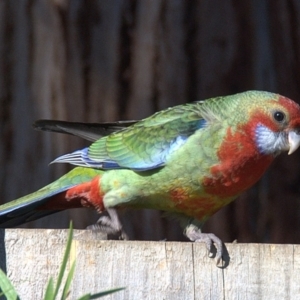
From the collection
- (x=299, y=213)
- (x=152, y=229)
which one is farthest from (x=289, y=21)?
(x=152, y=229)

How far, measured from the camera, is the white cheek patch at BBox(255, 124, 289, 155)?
143 inches

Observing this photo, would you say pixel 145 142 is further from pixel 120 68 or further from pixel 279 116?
pixel 279 116

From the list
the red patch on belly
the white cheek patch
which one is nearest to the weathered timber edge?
the red patch on belly

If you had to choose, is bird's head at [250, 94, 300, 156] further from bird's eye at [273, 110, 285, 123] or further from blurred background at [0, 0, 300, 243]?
blurred background at [0, 0, 300, 243]

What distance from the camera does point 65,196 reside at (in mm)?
3803

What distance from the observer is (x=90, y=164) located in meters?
3.80

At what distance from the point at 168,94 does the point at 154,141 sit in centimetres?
50

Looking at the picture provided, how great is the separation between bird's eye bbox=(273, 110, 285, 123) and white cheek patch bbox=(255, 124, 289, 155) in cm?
6

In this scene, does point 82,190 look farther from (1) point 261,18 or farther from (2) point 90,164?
(1) point 261,18

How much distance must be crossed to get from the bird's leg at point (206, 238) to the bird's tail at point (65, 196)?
0.44 metres

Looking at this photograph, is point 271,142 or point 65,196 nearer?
point 271,142

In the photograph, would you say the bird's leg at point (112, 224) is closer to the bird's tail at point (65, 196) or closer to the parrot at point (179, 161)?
the parrot at point (179, 161)

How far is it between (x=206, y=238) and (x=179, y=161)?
52 centimetres

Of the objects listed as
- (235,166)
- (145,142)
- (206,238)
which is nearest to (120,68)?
(145,142)
